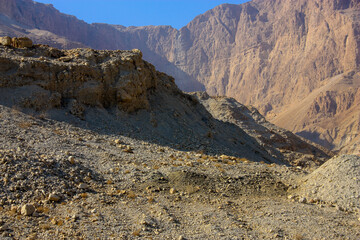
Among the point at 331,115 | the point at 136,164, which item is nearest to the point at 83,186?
the point at 136,164

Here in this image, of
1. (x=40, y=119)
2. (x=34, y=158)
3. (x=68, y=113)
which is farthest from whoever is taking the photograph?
(x=68, y=113)

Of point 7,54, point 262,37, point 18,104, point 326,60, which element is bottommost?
point 18,104

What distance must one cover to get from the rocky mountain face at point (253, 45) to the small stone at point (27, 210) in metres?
56.2

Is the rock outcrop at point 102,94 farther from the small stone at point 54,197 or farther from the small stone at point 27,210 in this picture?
the small stone at point 27,210

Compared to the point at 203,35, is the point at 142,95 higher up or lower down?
lower down

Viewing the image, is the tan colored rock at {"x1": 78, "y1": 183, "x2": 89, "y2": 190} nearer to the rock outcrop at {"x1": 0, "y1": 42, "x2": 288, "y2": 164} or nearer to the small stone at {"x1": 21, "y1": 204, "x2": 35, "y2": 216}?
the small stone at {"x1": 21, "y1": 204, "x2": 35, "y2": 216}

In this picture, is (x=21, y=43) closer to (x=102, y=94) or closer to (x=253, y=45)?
(x=102, y=94)

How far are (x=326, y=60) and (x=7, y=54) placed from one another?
85.8 metres

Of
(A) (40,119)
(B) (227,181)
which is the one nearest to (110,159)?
(B) (227,181)

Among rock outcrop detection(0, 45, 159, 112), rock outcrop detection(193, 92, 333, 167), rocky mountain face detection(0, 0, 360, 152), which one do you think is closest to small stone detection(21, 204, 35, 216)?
rock outcrop detection(0, 45, 159, 112)

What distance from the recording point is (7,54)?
1645 centimetres

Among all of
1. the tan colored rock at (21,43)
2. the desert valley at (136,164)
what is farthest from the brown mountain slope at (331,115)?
the tan colored rock at (21,43)

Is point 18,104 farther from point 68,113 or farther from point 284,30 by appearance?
point 284,30

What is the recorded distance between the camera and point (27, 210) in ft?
24.1
